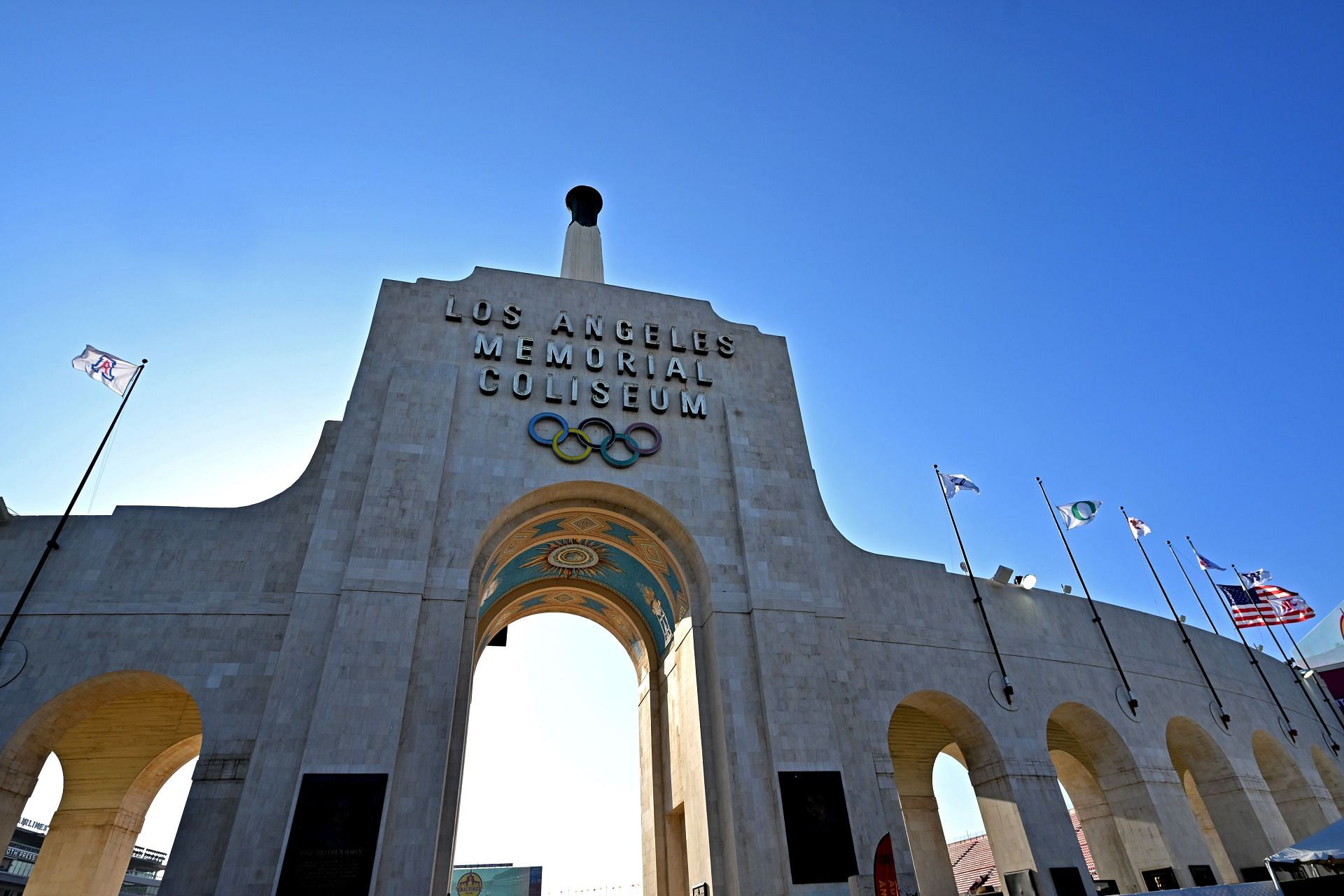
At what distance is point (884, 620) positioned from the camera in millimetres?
24031

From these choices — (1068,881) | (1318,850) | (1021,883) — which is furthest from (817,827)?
(1318,850)

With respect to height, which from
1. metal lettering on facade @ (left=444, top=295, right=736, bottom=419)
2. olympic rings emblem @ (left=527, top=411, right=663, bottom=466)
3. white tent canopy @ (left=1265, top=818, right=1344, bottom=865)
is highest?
metal lettering on facade @ (left=444, top=295, right=736, bottom=419)

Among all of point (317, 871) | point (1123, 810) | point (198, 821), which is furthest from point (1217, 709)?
point (198, 821)

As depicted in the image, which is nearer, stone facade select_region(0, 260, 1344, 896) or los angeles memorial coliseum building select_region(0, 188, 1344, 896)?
los angeles memorial coliseum building select_region(0, 188, 1344, 896)

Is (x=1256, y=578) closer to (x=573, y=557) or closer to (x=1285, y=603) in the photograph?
(x=1285, y=603)

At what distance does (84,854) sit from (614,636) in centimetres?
1803

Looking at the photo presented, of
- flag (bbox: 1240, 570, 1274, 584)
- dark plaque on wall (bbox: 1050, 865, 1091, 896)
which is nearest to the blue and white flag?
flag (bbox: 1240, 570, 1274, 584)

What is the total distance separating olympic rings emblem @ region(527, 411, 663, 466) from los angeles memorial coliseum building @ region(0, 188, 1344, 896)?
4.0 inches

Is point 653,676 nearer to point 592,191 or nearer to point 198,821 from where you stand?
point 198,821

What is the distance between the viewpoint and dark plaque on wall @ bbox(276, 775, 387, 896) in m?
15.5

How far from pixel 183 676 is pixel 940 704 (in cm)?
2134

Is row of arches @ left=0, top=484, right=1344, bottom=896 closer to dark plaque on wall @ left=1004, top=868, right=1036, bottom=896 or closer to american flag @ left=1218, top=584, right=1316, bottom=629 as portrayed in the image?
dark plaque on wall @ left=1004, top=868, right=1036, bottom=896

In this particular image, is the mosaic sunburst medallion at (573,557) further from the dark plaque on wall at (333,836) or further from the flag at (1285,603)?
the flag at (1285,603)

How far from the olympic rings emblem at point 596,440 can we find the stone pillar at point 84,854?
17.1m
